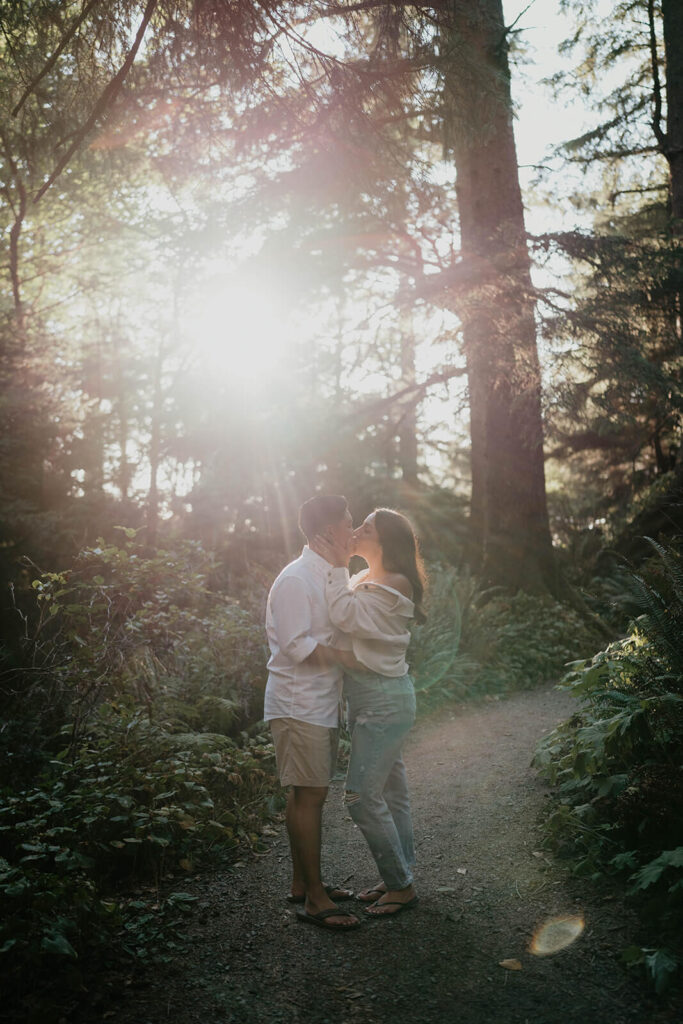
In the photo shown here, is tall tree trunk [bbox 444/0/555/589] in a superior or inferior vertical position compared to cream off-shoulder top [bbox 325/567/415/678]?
superior

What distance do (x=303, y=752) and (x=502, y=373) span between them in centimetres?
775

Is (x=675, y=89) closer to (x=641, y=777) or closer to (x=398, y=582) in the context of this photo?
(x=398, y=582)

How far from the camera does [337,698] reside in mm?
3848

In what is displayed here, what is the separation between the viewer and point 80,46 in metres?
5.25

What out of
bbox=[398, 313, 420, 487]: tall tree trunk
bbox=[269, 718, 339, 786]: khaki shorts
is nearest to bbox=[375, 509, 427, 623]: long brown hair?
bbox=[269, 718, 339, 786]: khaki shorts

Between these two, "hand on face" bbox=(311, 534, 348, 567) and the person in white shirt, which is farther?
"hand on face" bbox=(311, 534, 348, 567)

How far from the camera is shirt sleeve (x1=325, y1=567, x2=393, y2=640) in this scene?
374cm

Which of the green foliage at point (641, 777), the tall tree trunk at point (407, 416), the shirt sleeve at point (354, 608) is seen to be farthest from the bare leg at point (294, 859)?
the tall tree trunk at point (407, 416)

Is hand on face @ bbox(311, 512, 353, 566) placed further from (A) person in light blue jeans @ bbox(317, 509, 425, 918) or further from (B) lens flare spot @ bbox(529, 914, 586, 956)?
(B) lens flare spot @ bbox(529, 914, 586, 956)

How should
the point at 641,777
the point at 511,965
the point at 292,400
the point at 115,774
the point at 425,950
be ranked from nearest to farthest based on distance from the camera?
the point at 511,965
the point at 425,950
the point at 641,777
the point at 115,774
the point at 292,400

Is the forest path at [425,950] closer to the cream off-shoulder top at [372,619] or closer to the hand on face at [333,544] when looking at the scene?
the cream off-shoulder top at [372,619]

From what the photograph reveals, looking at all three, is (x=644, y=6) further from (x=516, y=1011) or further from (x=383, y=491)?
(x=516, y=1011)

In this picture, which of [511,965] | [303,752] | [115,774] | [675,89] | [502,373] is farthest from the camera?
[675,89]

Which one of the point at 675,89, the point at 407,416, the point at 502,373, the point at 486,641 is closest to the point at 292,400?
the point at 407,416
